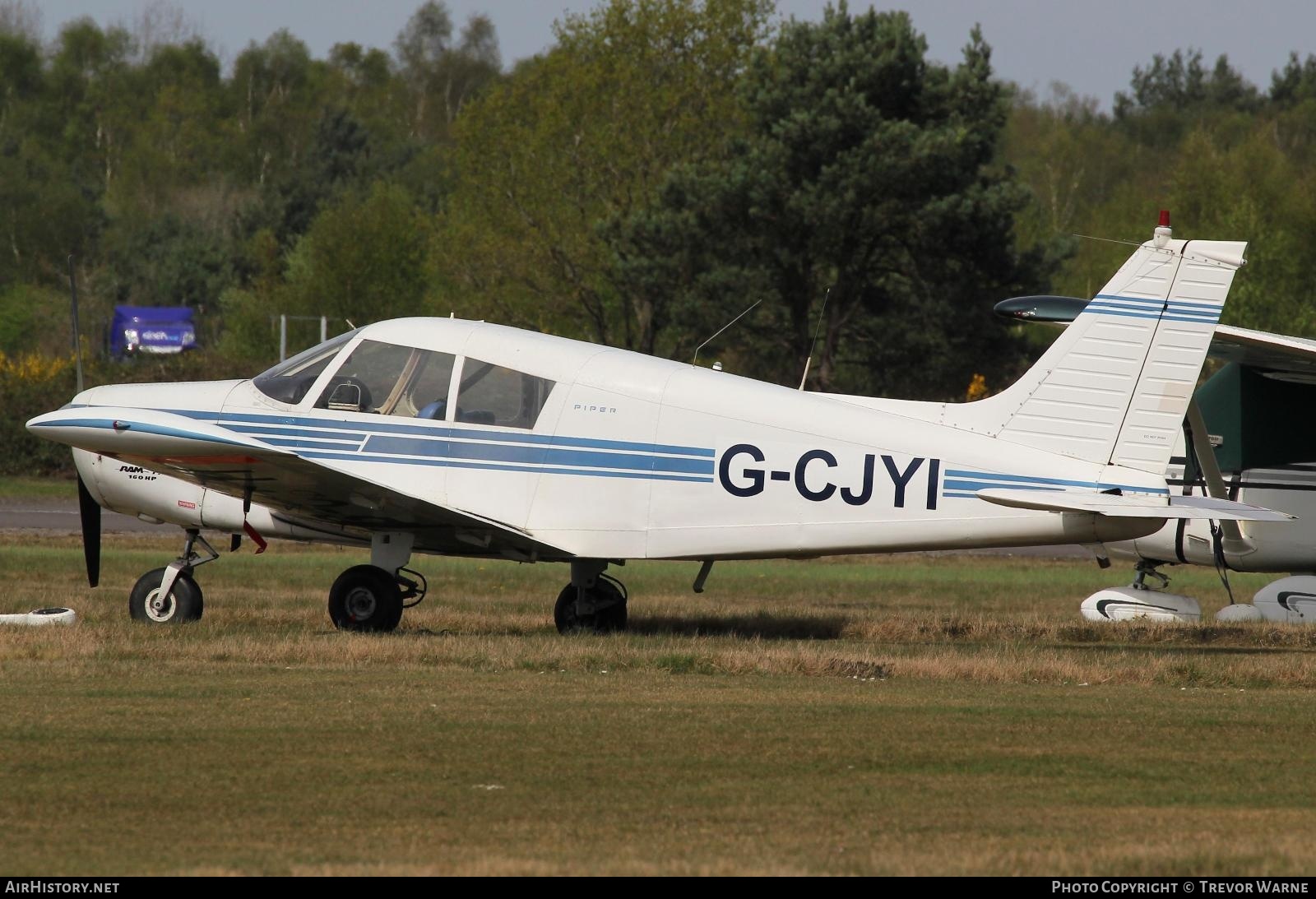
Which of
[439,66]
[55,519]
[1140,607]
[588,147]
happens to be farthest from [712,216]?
[439,66]

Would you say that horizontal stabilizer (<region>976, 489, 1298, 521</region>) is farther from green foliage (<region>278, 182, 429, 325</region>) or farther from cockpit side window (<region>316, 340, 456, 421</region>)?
green foliage (<region>278, 182, 429, 325</region>)

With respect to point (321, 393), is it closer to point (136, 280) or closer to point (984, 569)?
point (984, 569)

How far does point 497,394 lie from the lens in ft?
39.5

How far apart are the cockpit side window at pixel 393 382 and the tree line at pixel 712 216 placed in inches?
839

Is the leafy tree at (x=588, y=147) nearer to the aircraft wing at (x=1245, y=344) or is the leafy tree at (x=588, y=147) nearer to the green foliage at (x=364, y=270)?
the green foliage at (x=364, y=270)

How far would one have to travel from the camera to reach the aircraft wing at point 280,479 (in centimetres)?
1100

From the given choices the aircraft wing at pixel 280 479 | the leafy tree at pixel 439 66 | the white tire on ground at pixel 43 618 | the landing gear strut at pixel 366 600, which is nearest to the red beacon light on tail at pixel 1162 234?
the aircraft wing at pixel 280 479

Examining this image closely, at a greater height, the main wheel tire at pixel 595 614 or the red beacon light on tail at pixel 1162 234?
the red beacon light on tail at pixel 1162 234

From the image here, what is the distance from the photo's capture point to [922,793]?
6691 millimetres

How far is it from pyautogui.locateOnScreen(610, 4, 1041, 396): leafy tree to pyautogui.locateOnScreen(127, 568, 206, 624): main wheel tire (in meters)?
23.5

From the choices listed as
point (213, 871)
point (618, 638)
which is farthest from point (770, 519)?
point (213, 871)

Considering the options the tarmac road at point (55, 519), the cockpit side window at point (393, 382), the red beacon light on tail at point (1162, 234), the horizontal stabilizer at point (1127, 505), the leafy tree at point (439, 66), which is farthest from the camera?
the leafy tree at point (439, 66)

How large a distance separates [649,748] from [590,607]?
17.6 feet

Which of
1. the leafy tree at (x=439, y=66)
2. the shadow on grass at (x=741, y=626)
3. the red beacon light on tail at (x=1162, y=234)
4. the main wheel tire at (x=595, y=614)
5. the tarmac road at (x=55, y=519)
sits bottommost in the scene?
the tarmac road at (x=55, y=519)
